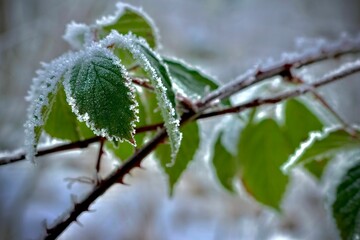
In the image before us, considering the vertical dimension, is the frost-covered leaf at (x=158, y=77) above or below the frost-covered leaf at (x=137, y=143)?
below

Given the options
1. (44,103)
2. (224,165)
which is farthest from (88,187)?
(44,103)

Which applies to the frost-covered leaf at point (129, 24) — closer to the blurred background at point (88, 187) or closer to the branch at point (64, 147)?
the branch at point (64, 147)

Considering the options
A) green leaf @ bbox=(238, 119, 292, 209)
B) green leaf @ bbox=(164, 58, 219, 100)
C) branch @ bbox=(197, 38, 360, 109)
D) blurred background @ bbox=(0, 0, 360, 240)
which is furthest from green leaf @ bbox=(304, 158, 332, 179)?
blurred background @ bbox=(0, 0, 360, 240)

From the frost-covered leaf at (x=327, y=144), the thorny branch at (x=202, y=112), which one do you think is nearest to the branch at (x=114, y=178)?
the thorny branch at (x=202, y=112)

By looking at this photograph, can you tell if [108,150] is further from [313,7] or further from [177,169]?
[313,7]

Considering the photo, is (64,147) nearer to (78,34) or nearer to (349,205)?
(78,34)

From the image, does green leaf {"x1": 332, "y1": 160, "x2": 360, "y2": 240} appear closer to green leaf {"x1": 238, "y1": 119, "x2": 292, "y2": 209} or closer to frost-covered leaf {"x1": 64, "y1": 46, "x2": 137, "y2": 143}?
green leaf {"x1": 238, "y1": 119, "x2": 292, "y2": 209}

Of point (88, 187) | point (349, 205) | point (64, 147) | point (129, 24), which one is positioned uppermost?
point (88, 187)
